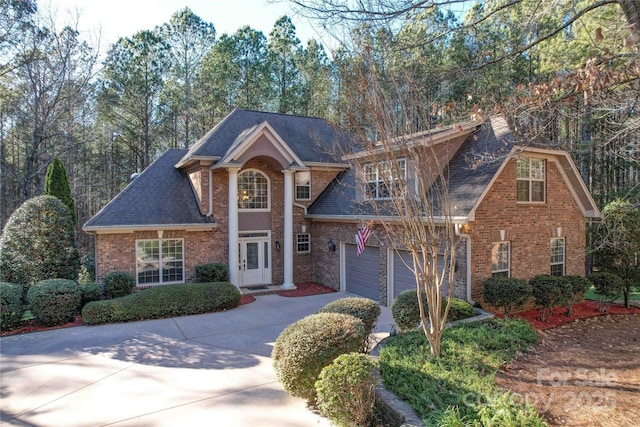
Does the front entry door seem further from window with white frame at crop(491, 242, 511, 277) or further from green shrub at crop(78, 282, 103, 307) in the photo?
window with white frame at crop(491, 242, 511, 277)

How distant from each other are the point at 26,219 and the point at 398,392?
12.5m

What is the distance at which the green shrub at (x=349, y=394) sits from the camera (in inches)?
184

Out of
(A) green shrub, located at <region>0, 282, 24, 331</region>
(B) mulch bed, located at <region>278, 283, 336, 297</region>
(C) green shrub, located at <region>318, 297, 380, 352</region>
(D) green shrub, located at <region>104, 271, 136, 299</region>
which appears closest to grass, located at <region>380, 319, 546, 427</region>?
(C) green shrub, located at <region>318, 297, 380, 352</region>

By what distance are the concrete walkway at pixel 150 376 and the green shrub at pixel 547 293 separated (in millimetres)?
4034

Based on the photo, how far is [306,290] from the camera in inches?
579

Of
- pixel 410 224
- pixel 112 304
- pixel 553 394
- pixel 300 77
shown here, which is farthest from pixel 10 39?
pixel 553 394

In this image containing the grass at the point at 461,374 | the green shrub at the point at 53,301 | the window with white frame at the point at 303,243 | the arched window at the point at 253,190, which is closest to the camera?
the grass at the point at 461,374

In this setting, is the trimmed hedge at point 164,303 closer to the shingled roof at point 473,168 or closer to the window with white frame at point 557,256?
the shingled roof at point 473,168

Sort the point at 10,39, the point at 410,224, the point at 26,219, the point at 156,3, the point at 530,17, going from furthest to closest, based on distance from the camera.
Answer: the point at 10,39 < the point at 26,219 < the point at 156,3 < the point at 530,17 < the point at 410,224

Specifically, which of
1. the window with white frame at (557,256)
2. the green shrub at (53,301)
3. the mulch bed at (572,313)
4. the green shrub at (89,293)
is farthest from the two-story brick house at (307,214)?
the green shrub at (53,301)

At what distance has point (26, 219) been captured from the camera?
11812mm

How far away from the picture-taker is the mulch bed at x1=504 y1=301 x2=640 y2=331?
9661 mm

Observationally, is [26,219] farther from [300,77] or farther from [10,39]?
[300,77]

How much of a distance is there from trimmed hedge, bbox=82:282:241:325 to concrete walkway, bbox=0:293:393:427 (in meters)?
0.41
